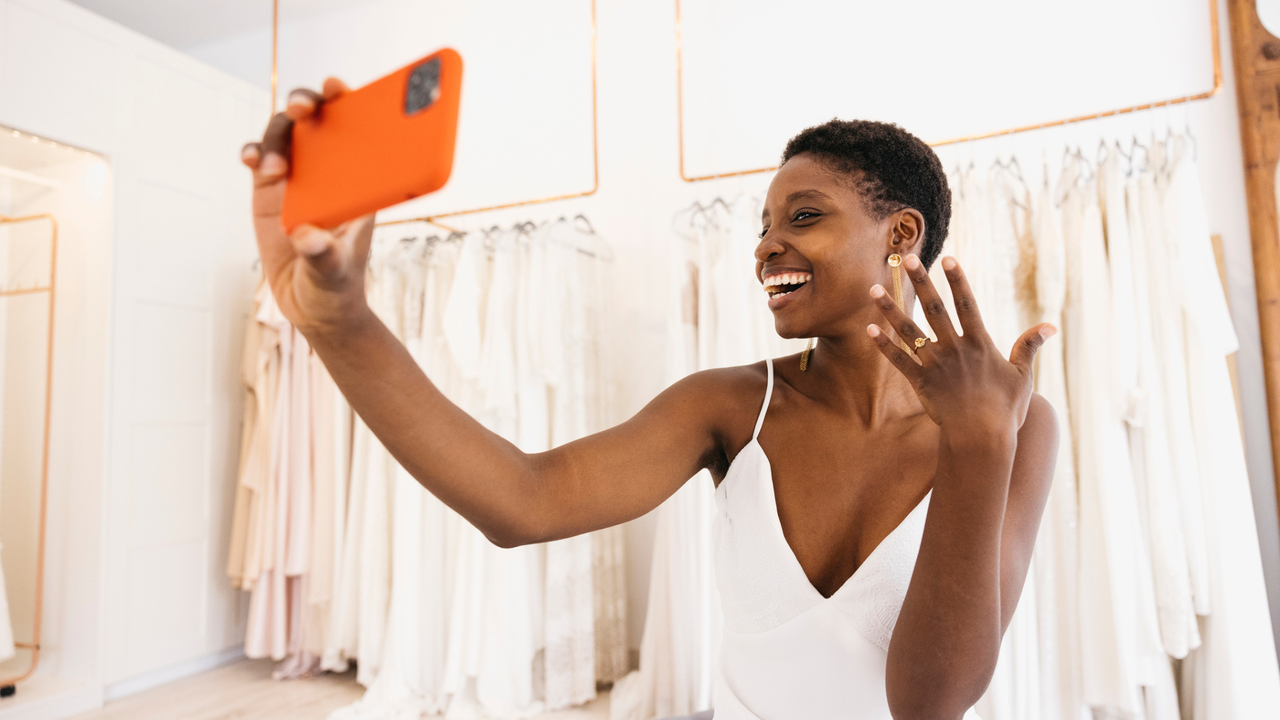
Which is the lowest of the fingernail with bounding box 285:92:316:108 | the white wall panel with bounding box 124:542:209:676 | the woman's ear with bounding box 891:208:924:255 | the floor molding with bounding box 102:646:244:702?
the floor molding with bounding box 102:646:244:702

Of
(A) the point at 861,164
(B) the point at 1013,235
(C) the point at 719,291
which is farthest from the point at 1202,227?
(A) the point at 861,164

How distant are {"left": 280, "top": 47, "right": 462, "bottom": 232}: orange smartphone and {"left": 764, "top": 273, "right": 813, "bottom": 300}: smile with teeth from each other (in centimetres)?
66

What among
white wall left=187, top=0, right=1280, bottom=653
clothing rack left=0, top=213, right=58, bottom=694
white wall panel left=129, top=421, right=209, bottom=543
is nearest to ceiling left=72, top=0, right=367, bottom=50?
white wall left=187, top=0, right=1280, bottom=653

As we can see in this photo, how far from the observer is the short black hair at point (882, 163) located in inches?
41.7

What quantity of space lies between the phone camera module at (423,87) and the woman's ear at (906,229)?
833 millimetres

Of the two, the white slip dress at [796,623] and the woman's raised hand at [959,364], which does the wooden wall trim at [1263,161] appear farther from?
the woman's raised hand at [959,364]

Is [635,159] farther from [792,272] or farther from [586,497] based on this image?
[586,497]

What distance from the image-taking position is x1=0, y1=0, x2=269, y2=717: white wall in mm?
3004

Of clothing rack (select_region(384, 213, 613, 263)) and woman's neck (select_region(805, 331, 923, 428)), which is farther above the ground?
clothing rack (select_region(384, 213, 613, 263))

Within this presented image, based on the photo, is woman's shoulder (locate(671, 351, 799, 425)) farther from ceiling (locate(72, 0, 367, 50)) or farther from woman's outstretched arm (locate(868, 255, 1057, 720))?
ceiling (locate(72, 0, 367, 50))

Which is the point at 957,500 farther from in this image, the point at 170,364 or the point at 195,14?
the point at 195,14

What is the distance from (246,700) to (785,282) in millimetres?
3167

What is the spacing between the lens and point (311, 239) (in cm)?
45

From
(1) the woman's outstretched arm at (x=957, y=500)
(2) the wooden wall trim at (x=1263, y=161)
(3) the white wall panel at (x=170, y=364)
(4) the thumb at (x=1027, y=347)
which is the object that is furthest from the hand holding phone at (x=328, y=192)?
(3) the white wall panel at (x=170, y=364)
